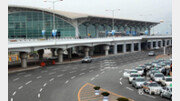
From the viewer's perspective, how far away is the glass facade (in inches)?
3593

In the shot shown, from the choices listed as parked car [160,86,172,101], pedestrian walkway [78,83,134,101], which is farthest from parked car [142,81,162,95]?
pedestrian walkway [78,83,134,101]

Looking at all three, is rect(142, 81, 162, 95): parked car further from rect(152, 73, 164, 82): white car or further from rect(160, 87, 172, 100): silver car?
rect(152, 73, 164, 82): white car

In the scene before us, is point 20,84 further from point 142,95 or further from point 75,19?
point 75,19

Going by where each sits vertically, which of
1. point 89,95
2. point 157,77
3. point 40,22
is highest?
point 40,22

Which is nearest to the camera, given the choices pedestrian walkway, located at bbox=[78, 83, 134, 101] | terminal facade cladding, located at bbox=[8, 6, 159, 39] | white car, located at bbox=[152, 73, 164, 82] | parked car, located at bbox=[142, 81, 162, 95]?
pedestrian walkway, located at bbox=[78, 83, 134, 101]

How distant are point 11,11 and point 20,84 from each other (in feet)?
201

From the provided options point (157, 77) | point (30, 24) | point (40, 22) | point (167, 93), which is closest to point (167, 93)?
point (167, 93)

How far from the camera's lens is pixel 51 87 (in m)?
32.5

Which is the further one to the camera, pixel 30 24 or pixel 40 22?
pixel 40 22

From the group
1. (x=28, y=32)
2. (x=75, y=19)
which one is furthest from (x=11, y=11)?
(x=75, y=19)

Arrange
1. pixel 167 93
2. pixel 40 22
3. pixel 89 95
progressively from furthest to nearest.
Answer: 1. pixel 40 22
2. pixel 89 95
3. pixel 167 93

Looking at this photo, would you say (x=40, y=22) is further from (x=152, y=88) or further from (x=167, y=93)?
(x=167, y=93)

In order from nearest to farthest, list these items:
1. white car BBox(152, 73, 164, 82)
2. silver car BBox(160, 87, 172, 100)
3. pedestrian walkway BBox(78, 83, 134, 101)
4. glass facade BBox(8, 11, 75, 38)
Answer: silver car BBox(160, 87, 172, 100), pedestrian walkway BBox(78, 83, 134, 101), white car BBox(152, 73, 164, 82), glass facade BBox(8, 11, 75, 38)

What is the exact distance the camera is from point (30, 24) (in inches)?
3711
